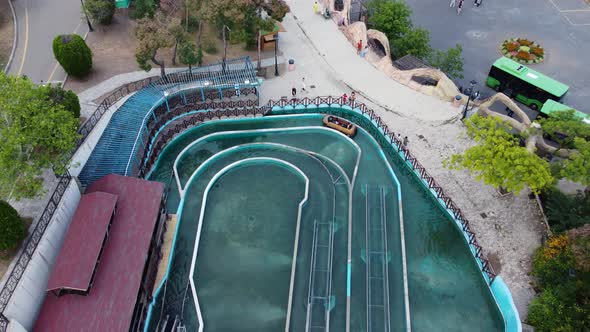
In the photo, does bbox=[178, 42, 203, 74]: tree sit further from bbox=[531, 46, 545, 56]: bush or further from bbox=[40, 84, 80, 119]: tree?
bbox=[531, 46, 545, 56]: bush

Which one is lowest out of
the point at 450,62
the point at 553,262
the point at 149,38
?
the point at 553,262

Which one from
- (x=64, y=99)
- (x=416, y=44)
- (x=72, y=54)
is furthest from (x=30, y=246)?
(x=416, y=44)

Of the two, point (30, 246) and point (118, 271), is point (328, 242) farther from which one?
point (30, 246)

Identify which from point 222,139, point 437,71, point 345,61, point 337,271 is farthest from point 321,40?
point 337,271

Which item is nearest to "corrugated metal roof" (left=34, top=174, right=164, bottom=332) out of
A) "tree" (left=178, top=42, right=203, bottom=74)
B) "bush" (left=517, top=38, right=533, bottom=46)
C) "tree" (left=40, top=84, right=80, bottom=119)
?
"tree" (left=40, top=84, right=80, bottom=119)

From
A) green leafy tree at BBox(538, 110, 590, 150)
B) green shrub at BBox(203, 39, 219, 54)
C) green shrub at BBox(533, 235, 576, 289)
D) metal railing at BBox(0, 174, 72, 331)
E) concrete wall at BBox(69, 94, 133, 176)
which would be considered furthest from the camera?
green shrub at BBox(203, 39, 219, 54)

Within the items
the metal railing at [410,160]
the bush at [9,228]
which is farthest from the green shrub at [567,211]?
the bush at [9,228]

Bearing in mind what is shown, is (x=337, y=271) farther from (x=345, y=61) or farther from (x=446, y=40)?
(x=446, y=40)
